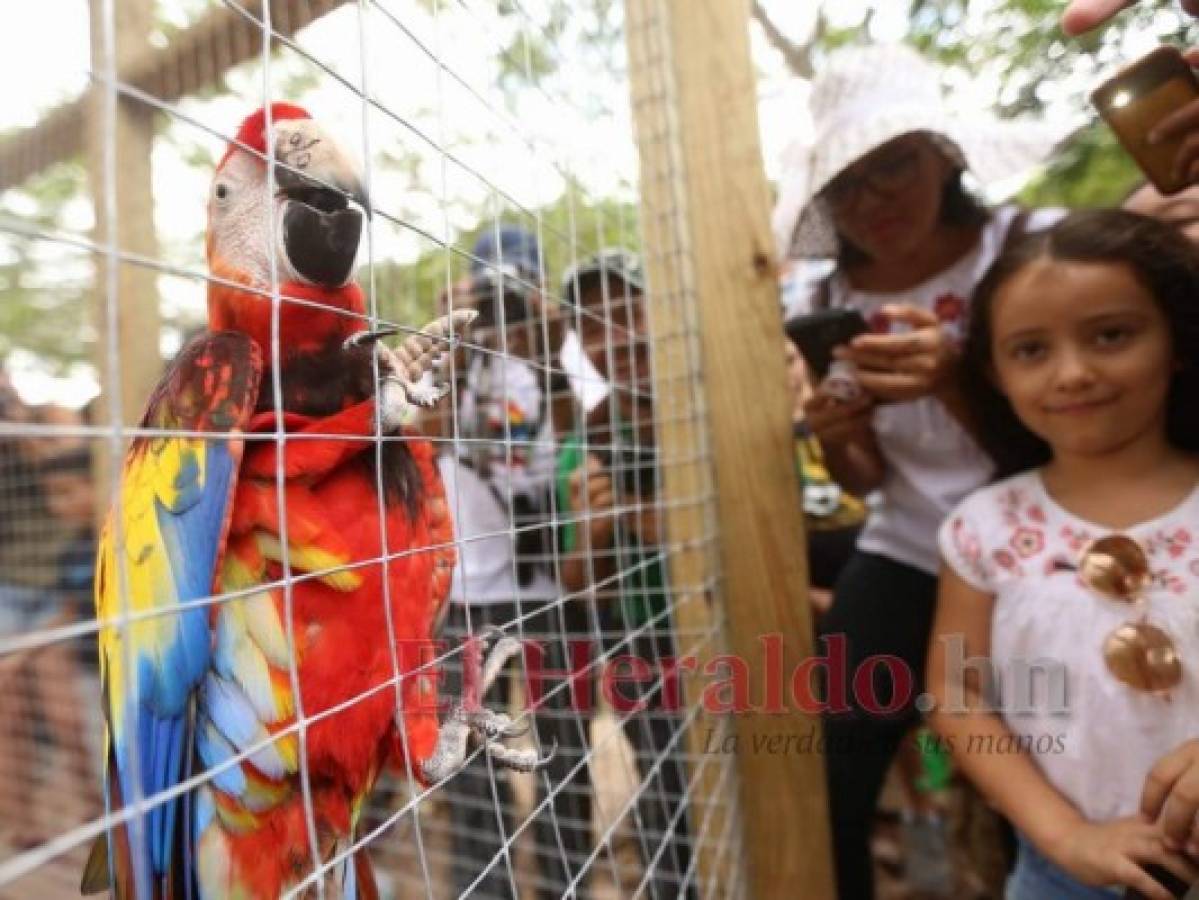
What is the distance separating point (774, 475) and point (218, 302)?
0.56 meters

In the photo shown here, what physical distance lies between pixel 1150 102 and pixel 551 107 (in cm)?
48

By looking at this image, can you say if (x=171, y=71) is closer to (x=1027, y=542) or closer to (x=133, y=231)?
(x=133, y=231)

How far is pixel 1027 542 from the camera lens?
2.14 ft

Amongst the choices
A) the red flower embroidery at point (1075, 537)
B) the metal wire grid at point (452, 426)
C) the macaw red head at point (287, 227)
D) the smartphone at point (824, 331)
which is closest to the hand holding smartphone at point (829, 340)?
the smartphone at point (824, 331)

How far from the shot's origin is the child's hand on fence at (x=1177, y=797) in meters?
0.49

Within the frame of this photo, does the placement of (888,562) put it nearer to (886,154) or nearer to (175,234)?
(886,154)

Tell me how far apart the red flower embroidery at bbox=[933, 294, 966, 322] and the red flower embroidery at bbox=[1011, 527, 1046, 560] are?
0.28 m

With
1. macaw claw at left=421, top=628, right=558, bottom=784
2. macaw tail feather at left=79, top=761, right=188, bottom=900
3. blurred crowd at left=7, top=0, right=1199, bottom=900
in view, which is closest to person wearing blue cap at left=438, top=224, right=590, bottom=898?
blurred crowd at left=7, top=0, right=1199, bottom=900

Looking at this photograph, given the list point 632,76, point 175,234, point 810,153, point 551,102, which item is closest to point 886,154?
point 810,153

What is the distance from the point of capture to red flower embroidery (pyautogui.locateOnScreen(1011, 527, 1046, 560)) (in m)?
0.65

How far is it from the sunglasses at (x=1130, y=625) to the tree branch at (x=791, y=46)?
0.76 m

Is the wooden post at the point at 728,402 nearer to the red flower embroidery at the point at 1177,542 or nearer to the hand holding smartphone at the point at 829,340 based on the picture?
the hand holding smartphone at the point at 829,340

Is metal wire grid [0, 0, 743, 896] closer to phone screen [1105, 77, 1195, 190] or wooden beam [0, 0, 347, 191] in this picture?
wooden beam [0, 0, 347, 191]

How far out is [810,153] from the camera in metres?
0.86
